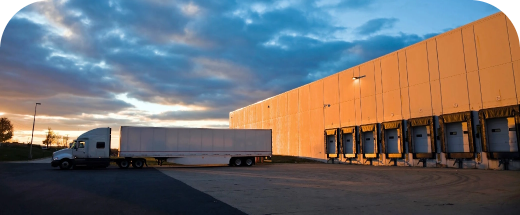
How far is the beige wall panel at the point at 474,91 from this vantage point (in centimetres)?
2650

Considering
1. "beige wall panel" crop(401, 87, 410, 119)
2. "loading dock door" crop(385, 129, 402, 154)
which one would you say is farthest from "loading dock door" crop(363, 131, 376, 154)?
"beige wall panel" crop(401, 87, 410, 119)

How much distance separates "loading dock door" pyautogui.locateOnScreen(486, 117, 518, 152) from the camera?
24359 millimetres

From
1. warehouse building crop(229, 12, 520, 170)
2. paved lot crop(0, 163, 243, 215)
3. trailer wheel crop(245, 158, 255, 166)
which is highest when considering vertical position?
warehouse building crop(229, 12, 520, 170)

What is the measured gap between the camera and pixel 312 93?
161ft

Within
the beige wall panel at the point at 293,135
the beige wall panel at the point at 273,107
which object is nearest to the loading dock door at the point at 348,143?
the beige wall panel at the point at 293,135

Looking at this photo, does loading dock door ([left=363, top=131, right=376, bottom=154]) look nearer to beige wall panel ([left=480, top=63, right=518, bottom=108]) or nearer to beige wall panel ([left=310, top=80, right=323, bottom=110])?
beige wall panel ([left=310, top=80, right=323, bottom=110])

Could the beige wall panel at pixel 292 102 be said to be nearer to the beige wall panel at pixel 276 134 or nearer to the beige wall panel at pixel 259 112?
the beige wall panel at pixel 276 134

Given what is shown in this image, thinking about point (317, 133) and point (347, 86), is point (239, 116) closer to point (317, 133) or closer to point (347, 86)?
point (317, 133)

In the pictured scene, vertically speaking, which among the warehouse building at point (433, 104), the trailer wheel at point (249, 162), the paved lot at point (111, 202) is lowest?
the paved lot at point (111, 202)

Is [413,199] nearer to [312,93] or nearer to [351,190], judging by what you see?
[351,190]

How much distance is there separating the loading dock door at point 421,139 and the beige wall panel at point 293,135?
22.8 meters

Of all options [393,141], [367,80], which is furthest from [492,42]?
[367,80]

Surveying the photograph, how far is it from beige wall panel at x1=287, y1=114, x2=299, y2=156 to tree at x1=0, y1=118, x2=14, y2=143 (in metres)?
76.6

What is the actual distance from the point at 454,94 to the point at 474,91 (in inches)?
69.8
